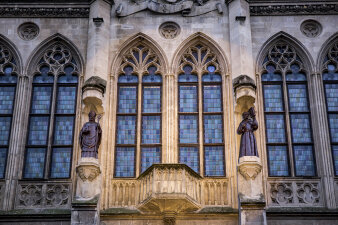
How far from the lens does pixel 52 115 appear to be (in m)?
17.8

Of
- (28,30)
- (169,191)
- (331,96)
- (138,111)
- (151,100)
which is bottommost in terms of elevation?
(169,191)

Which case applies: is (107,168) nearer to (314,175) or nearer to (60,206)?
(60,206)

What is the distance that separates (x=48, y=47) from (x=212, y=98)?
18.2ft

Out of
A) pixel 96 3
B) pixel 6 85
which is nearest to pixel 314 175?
pixel 96 3

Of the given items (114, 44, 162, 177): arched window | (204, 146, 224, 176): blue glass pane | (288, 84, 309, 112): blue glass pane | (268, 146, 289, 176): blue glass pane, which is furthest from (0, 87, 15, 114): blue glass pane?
(288, 84, 309, 112): blue glass pane

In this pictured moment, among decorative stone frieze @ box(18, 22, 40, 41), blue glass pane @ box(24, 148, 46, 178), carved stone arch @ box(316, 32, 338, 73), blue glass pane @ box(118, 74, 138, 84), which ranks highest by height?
decorative stone frieze @ box(18, 22, 40, 41)

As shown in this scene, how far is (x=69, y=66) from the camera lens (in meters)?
18.6

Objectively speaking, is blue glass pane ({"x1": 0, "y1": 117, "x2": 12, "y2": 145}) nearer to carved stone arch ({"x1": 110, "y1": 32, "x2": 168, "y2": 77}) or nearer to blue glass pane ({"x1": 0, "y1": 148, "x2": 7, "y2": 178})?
blue glass pane ({"x1": 0, "y1": 148, "x2": 7, "y2": 178})

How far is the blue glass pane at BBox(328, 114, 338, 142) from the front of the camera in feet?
56.9

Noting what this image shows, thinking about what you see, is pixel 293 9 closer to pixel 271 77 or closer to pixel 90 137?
pixel 271 77

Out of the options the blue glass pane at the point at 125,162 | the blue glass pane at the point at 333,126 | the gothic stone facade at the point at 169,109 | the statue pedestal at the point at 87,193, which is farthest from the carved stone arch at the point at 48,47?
the blue glass pane at the point at 333,126

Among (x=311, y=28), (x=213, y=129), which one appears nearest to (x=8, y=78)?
(x=213, y=129)

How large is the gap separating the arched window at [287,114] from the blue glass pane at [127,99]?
13.2ft

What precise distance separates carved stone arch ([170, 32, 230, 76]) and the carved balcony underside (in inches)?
148
